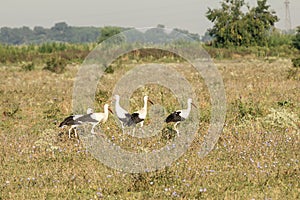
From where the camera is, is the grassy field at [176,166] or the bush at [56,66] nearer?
the grassy field at [176,166]

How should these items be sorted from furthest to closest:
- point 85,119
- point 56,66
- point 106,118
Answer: point 56,66, point 106,118, point 85,119

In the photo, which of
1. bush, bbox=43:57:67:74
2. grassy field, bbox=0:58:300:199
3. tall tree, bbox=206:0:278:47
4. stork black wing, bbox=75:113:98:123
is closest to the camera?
grassy field, bbox=0:58:300:199

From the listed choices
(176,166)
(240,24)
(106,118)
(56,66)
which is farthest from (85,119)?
(240,24)

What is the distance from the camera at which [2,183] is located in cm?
712

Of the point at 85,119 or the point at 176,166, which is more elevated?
the point at 85,119

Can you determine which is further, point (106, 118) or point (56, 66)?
point (56, 66)

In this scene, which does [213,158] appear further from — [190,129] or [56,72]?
[56,72]

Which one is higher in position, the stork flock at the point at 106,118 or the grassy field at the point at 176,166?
the stork flock at the point at 106,118

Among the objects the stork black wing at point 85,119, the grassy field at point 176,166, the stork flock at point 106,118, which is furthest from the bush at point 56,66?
the stork black wing at point 85,119

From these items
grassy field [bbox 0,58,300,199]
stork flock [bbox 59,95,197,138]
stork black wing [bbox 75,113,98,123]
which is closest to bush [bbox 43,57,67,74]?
grassy field [bbox 0,58,300,199]

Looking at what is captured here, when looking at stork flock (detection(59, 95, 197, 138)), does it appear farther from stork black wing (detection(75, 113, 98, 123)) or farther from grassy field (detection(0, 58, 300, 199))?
grassy field (detection(0, 58, 300, 199))

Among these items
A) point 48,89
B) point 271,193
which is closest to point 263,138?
point 271,193

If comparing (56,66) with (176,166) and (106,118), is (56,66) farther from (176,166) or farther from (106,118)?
(176,166)

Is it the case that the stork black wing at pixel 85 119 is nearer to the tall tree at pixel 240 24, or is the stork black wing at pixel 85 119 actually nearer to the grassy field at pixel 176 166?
the grassy field at pixel 176 166
